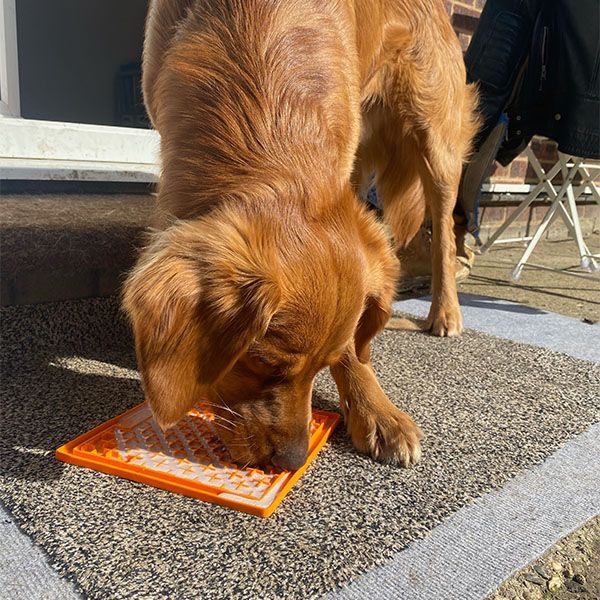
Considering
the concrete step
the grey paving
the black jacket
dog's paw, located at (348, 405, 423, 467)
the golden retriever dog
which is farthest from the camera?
the black jacket

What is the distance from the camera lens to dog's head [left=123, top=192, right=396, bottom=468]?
4.42 feet

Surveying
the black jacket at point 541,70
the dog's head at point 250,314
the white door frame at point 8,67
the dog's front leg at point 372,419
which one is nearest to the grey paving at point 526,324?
the black jacket at point 541,70

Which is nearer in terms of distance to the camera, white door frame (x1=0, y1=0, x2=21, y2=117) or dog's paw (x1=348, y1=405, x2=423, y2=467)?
dog's paw (x1=348, y1=405, x2=423, y2=467)

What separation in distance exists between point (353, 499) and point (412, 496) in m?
0.15

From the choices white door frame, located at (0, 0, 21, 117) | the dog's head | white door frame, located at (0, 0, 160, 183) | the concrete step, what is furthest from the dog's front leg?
white door frame, located at (0, 0, 21, 117)

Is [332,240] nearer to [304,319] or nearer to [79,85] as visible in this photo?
[304,319]

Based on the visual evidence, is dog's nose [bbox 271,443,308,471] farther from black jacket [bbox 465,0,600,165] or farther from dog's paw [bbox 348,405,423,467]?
black jacket [bbox 465,0,600,165]

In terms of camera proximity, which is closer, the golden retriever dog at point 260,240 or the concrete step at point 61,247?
the golden retriever dog at point 260,240

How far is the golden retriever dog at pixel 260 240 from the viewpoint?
1380 millimetres

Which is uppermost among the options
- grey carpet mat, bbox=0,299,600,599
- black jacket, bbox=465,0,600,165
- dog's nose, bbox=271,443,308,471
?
black jacket, bbox=465,0,600,165

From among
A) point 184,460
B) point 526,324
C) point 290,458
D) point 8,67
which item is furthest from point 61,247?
point 526,324

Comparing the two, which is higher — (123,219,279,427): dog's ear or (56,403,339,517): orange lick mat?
(123,219,279,427): dog's ear

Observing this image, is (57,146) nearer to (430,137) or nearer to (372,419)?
(430,137)

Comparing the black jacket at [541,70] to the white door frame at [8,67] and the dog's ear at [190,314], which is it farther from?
the dog's ear at [190,314]
